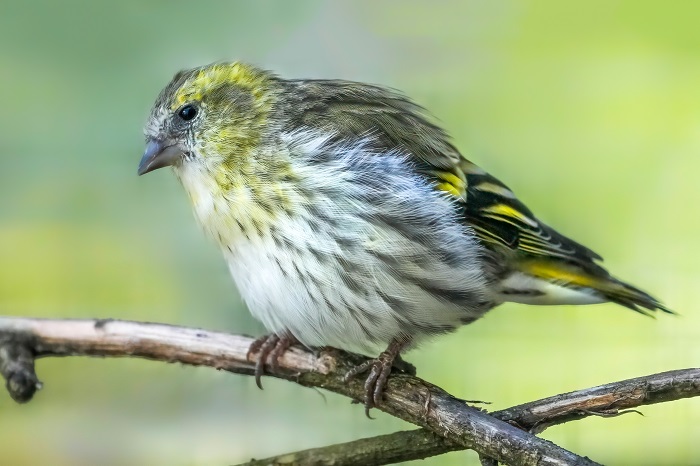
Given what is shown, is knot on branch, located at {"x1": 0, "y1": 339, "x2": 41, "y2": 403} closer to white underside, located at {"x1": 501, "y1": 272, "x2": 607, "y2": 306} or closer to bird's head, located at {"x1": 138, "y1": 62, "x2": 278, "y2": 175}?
bird's head, located at {"x1": 138, "y1": 62, "x2": 278, "y2": 175}

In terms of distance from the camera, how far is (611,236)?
2.53 meters

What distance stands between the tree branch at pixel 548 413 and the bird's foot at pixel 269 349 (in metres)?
0.24

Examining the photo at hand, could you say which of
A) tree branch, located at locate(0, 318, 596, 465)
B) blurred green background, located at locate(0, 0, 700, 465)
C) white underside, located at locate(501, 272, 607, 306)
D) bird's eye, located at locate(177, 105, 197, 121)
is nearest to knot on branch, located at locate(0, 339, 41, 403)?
tree branch, located at locate(0, 318, 596, 465)

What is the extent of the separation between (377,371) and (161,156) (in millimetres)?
682

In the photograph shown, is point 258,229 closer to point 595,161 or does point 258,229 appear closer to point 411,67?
point 411,67

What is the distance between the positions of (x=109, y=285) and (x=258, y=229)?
125 cm

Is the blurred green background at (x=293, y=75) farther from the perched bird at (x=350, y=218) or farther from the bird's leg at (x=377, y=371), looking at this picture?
the bird's leg at (x=377, y=371)

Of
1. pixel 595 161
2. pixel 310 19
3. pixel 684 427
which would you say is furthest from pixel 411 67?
pixel 684 427

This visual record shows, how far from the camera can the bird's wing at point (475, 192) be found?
1.66m

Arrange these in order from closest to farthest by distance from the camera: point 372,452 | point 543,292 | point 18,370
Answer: point 372,452
point 18,370
point 543,292

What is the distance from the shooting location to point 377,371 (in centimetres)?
154

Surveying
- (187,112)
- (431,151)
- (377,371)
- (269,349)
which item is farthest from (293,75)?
(377,371)

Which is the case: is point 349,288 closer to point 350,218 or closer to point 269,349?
point 350,218

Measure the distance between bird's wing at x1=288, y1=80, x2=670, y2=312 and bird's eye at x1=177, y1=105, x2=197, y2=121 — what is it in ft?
0.76
